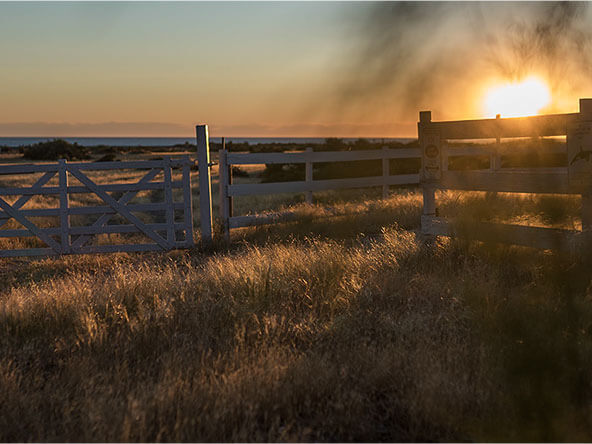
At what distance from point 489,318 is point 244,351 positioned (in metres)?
2.09

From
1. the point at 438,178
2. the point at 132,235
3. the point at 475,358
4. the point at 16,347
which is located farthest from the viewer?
the point at 132,235

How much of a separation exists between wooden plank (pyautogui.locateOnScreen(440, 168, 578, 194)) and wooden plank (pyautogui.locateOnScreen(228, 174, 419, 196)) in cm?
478

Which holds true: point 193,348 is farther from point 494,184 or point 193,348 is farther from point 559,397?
point 494,184

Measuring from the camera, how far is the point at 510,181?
22.6ft

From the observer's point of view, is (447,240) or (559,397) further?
(447,240)

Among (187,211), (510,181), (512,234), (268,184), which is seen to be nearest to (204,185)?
(187,211)

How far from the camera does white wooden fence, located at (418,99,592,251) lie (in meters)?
6.29

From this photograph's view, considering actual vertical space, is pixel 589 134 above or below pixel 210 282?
above

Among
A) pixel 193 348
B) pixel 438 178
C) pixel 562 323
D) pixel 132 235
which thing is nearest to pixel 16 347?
pixel 193 348

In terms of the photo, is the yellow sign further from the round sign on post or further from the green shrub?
the green shrub

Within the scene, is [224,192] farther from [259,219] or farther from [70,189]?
[70,189]

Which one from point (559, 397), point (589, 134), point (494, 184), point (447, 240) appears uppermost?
point (589, 134)

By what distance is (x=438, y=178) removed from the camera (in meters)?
7.62

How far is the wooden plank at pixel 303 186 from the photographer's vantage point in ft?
38.1
